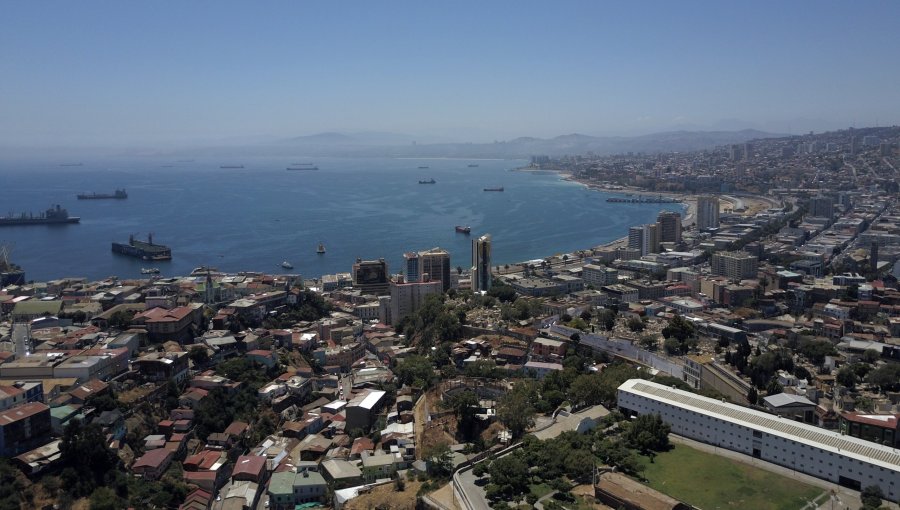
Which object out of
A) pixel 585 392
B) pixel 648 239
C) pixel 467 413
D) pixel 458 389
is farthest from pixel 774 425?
pixel 648 239

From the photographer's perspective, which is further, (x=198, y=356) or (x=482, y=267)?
(x=482, y=267)

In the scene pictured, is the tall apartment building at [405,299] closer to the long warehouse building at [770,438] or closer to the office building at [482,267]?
the office building at [482,267]

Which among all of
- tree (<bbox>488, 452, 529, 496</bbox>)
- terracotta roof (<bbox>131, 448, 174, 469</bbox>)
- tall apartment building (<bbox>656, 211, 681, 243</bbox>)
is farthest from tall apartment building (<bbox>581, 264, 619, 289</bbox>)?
terracotta roof (<bbox>131, 448, 174, 469</bbox>)

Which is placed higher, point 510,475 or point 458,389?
point 510,475

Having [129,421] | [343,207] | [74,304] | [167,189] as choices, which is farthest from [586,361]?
[167,189]

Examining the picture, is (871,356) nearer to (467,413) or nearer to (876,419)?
(876,419)
